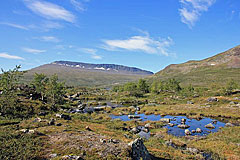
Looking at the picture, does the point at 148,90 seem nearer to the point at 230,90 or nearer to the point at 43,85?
the point at 230,90

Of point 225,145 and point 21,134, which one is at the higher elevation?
point 21,134

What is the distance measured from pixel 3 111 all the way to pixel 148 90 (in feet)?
437

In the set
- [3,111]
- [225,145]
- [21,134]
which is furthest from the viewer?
[3,111]

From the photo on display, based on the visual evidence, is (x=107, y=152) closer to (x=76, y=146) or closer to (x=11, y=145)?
(x=76, y=146)

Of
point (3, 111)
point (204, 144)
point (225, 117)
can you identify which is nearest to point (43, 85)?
point (3, 111)

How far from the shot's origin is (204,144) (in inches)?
1097

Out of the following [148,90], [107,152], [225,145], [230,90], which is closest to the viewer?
[107,152]

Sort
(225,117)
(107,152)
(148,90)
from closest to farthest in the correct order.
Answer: (107,152), (225,117), (148,90)

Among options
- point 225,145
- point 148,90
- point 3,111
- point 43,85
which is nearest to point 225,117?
point 225,145

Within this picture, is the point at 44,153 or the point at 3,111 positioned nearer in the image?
the point at 44,153

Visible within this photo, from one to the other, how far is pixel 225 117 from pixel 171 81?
89622 millimetres

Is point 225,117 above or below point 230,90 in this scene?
below

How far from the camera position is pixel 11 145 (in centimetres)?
1628

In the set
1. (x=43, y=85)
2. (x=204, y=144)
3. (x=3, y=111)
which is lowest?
(x=204, y=144)
